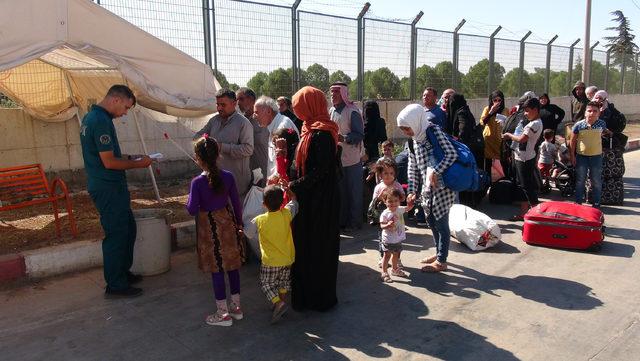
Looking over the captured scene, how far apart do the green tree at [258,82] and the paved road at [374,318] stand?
14.8 ft

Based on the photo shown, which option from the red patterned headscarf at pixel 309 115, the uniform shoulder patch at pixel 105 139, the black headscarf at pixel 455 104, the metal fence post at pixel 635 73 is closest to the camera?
the red patterned headscarf at pixel 309 115

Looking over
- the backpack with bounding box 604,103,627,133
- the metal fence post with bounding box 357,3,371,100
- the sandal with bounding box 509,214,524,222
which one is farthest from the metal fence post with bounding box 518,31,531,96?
the sandal with bounding box 509,214,524,222

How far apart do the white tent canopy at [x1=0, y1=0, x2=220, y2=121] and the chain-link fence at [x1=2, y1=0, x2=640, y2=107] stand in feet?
4.39

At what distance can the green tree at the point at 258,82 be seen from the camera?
29.6 feet

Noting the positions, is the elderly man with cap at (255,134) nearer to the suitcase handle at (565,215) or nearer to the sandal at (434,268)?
the sandal at (434,268)

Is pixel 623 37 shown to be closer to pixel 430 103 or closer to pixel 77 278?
pixel 430 103

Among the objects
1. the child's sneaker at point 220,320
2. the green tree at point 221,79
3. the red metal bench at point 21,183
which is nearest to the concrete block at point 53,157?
the red metal bench at point 21,183

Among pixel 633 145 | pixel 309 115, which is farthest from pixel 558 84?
pixel 309 115

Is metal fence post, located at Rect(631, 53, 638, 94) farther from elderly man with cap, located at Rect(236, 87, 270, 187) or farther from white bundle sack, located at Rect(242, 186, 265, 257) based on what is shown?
white bundle sack, located at Rect(242, 186, 265, 257)

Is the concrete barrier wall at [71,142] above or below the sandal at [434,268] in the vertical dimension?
above

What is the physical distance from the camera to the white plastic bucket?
15.5ft

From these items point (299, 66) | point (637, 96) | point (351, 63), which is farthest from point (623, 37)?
point (299, 66)

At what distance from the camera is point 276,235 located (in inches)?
151

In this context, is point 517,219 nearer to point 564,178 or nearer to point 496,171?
point 496,171
